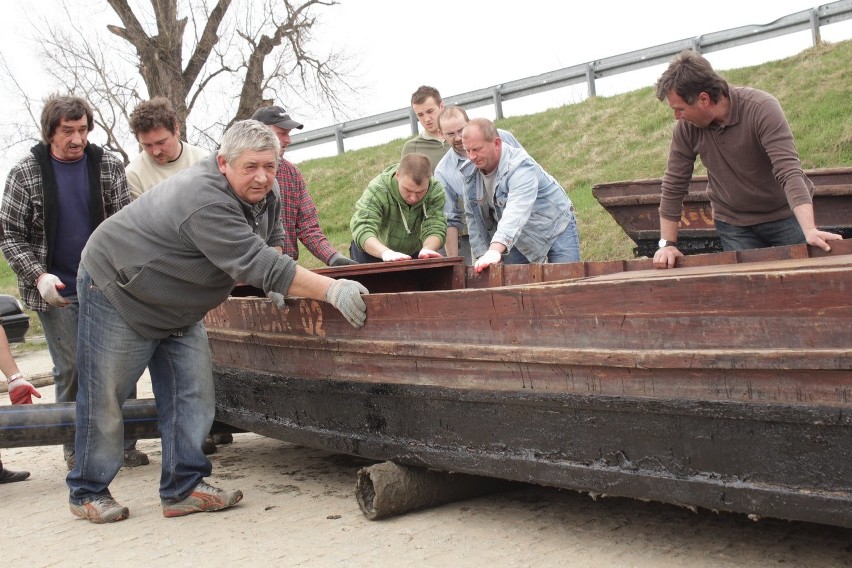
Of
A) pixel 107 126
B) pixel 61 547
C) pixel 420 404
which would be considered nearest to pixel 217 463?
pixel 61 547

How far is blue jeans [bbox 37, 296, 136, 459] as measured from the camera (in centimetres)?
553

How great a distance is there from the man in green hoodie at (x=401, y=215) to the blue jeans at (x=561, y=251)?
483 millimetres

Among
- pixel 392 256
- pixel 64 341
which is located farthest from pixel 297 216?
pixel 64 341

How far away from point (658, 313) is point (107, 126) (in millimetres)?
18515

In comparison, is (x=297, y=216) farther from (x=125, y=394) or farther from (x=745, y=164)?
(x=745, y=164)

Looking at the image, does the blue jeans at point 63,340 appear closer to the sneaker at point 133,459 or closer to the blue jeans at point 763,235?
the sneaker at point 133,459

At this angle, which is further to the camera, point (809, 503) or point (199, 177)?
point (199, 177)

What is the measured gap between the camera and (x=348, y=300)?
437 cm

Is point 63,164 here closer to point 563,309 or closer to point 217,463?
point 217,463

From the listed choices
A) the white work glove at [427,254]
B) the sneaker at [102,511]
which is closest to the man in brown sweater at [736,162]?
the white work glove at [427,254]

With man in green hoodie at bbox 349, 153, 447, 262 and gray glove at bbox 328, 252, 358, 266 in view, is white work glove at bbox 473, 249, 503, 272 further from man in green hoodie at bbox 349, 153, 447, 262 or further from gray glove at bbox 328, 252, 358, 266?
gray glove at bbox 328, 252, 358, 266

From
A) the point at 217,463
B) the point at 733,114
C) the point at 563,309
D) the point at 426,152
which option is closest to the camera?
the point at 563,309

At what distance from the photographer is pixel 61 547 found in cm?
431

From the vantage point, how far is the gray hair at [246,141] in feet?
13.9
